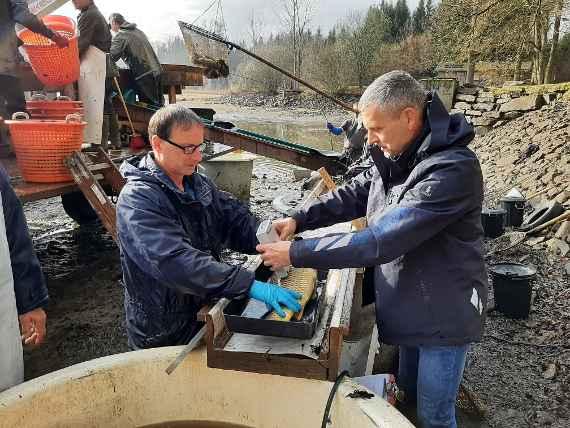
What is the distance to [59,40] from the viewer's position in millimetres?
4867

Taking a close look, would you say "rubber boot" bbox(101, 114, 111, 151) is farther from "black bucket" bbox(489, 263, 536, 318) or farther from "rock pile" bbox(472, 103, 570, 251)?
"rock pile" bbox(472, 103, 570, 251)

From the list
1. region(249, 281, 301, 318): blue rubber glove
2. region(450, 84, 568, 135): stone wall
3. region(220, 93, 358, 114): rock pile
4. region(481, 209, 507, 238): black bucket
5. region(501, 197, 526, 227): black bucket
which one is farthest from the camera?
region(220, 93, 358, 114): rock pile

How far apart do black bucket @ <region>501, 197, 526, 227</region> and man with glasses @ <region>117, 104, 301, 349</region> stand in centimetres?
598

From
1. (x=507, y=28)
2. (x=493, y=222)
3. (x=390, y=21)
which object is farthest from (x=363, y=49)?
(x=493, y=222)

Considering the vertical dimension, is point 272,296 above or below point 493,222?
above

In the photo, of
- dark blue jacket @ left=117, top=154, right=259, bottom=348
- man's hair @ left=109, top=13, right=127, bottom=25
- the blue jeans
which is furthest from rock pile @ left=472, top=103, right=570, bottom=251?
man's hair @ left=109, top=13, right=127, bottom=25

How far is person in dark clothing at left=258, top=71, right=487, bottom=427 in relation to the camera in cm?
192

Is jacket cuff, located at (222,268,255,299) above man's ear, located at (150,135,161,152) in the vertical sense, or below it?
below

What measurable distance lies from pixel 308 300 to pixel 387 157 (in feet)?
2.74

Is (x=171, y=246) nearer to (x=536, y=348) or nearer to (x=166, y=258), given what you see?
(x=166, y=258)

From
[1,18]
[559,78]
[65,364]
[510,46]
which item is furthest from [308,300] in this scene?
[559,78]

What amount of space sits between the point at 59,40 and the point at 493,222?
6.16m

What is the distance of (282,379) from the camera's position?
1.94 metres

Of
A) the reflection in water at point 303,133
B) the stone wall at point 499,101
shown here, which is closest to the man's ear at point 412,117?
the stone wall at point 499,101
